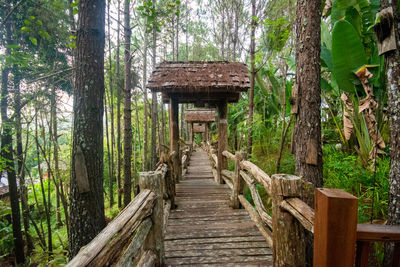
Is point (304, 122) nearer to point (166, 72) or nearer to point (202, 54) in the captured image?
point (166, 72)

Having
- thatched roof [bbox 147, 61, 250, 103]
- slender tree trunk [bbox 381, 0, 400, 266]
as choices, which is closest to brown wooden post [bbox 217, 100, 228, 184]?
thatched roof [bbox 147, 61, 250, 103]

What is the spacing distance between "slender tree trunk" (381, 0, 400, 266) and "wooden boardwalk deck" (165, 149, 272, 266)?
144cm

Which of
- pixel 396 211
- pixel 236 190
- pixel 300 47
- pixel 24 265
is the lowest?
pixel 24 265

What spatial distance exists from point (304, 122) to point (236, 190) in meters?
1.93

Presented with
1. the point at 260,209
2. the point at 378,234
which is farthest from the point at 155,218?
the point at 378,234

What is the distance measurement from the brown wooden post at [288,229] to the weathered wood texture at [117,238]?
129 cm

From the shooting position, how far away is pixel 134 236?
1734 mm

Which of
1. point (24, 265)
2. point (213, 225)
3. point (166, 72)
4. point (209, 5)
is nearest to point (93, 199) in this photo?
point (213, 225)

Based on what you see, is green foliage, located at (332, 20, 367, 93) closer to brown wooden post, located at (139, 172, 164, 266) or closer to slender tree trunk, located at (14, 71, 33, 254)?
brown wooden post, located at (139, 172, 164, 266)

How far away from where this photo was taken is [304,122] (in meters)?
2.79

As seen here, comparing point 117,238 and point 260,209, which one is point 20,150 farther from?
point 260,209

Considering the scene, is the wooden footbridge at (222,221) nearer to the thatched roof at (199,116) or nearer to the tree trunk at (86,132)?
the tree trunk at (86,132)

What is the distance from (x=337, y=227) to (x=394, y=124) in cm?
203

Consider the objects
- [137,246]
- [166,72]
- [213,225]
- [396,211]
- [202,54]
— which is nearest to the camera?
[137,246]
